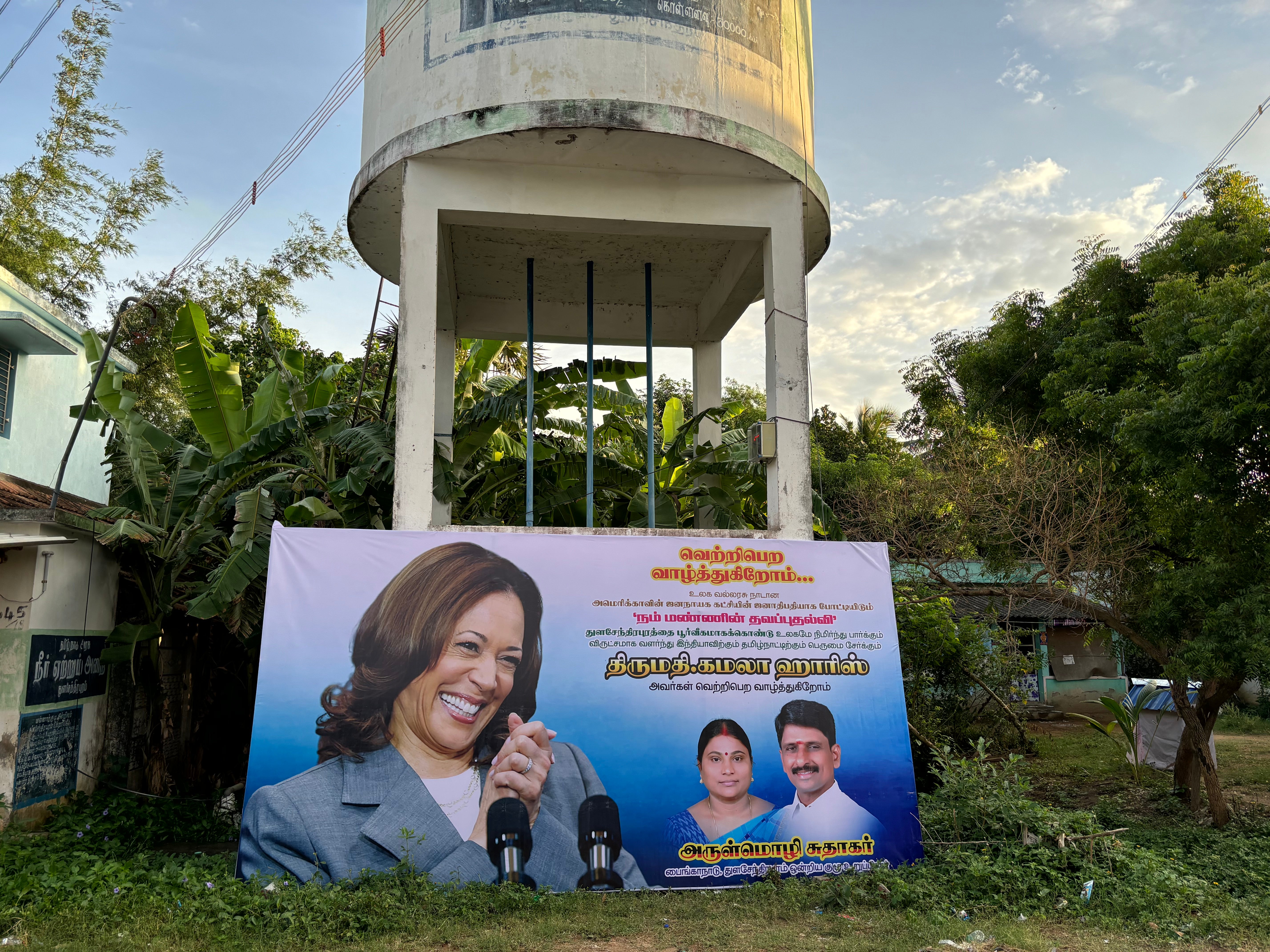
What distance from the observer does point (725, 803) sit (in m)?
6.95

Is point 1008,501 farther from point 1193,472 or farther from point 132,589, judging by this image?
point 132,589

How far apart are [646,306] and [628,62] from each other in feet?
8.21

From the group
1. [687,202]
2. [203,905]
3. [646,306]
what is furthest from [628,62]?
[203,905]

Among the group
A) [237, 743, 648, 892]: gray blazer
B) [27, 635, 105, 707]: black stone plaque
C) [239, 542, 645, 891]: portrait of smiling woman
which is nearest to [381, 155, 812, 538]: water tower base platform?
[239, 542, 645, 891]: portrait of smiling woman

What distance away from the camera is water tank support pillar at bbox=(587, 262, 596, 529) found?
876 centimetres

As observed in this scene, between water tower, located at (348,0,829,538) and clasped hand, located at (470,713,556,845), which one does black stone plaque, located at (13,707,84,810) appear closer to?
water tower, located at (348,0,829,538)

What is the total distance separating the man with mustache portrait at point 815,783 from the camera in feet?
22.9

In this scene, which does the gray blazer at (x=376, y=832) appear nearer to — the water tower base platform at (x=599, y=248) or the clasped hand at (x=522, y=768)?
the clasped hand at (x=522, y=768)

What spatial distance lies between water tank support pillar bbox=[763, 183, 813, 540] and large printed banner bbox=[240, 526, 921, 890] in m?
0.69

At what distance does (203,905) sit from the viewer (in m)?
5.75

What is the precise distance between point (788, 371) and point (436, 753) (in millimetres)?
4369

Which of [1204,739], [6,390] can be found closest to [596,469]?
[1204,739]

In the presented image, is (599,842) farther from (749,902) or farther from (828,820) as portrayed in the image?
(828,820)

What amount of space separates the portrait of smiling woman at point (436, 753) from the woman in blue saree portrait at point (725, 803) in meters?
0.48
